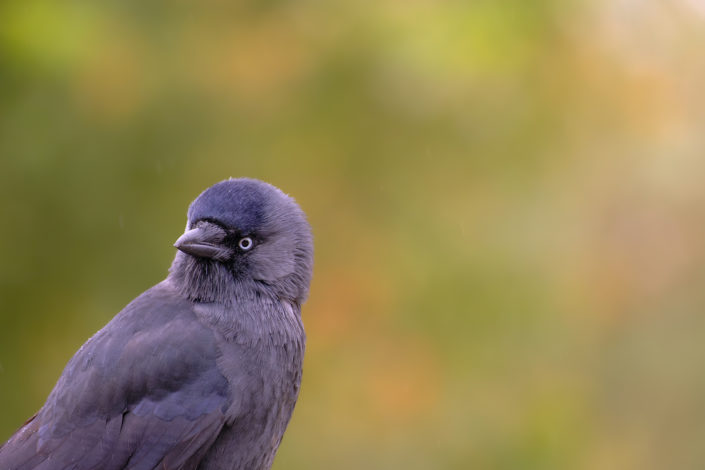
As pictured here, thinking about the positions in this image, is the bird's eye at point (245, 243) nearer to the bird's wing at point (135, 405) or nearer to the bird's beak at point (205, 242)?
the bird's beak at point (205, 242)

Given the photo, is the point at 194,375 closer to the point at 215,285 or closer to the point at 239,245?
the point at 215,285

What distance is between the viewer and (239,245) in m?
3.63

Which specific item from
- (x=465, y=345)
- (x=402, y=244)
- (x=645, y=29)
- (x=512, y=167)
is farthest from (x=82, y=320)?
(x=645, y=29)

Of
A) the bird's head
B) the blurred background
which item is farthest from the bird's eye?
the blurred background

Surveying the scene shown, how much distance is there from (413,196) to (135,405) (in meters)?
3.51

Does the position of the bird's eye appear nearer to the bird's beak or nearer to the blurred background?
the bird's beak

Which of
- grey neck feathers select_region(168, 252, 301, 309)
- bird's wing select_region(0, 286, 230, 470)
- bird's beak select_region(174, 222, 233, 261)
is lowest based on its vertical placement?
bird's wing select_region(0, 286, 230, 470)

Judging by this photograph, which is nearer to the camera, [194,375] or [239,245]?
[194,375]

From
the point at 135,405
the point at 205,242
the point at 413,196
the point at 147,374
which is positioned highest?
the point at 413,196

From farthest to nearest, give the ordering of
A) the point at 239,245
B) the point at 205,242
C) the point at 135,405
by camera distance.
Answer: the point at 239,245, the point at 205,242, the point at 135,405

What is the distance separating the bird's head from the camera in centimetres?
353

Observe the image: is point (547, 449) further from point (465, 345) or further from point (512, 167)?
point (512, 167)

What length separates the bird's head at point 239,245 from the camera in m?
3.53

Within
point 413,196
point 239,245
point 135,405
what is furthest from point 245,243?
point 413,196
